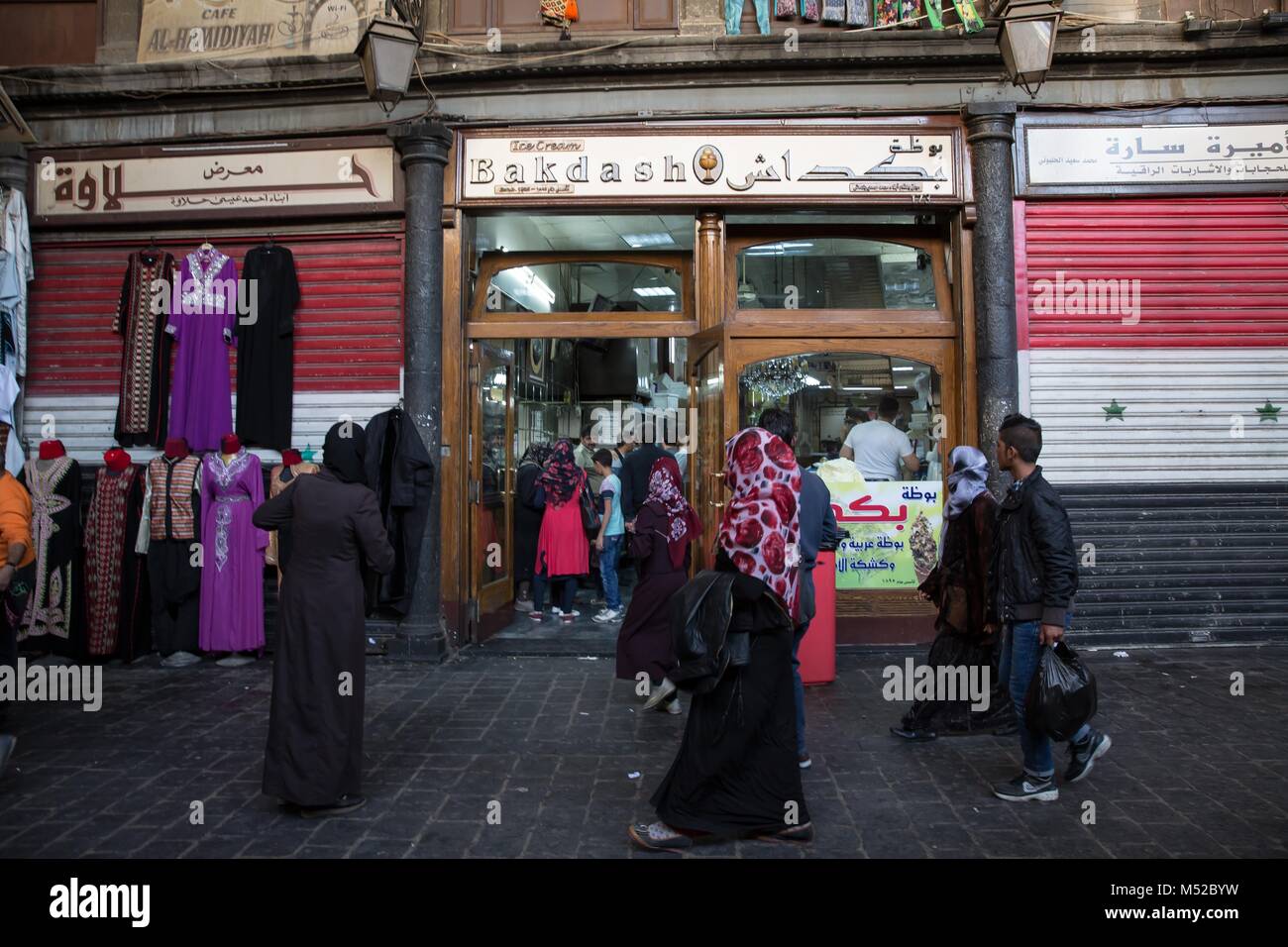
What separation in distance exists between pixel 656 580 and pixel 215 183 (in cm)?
555

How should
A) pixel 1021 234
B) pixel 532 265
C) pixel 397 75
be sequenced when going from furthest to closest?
pixel 532 265, pixel 1021 234, pixel 397 75

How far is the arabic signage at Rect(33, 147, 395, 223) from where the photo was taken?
8.29 meters

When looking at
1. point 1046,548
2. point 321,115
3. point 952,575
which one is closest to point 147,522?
point 321,115

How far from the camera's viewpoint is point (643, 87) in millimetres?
8148

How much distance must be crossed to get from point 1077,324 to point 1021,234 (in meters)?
0.93

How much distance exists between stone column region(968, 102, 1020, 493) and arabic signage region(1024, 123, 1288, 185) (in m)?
0.34

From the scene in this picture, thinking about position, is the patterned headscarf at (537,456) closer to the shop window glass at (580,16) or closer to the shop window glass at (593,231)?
the shop window glass at (593,231)

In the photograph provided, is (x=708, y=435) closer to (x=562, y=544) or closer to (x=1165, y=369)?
(x=562, y=544)

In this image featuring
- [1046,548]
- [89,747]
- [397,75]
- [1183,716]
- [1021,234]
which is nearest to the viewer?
[1046,548]

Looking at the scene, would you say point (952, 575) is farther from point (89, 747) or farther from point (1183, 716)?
point (89, 747)

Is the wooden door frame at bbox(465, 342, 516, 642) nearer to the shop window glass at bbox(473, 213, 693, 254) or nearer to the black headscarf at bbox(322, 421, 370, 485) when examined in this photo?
the shop window glass at bbox(473, 213, 693, 254)

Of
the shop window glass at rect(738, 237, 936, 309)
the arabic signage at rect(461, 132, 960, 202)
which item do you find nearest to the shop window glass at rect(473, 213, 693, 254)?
the arabic signage at rect(461, 132, 960, 202)

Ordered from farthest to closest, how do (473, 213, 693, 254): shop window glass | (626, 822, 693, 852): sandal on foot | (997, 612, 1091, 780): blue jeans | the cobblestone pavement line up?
(473, 213, 693, 254): shop window glass → (997, 612, 1091, 780): blue jeans → the cobblestone pavement → (626, 822, 693, 852): sandal on foot

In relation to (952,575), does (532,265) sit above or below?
above
